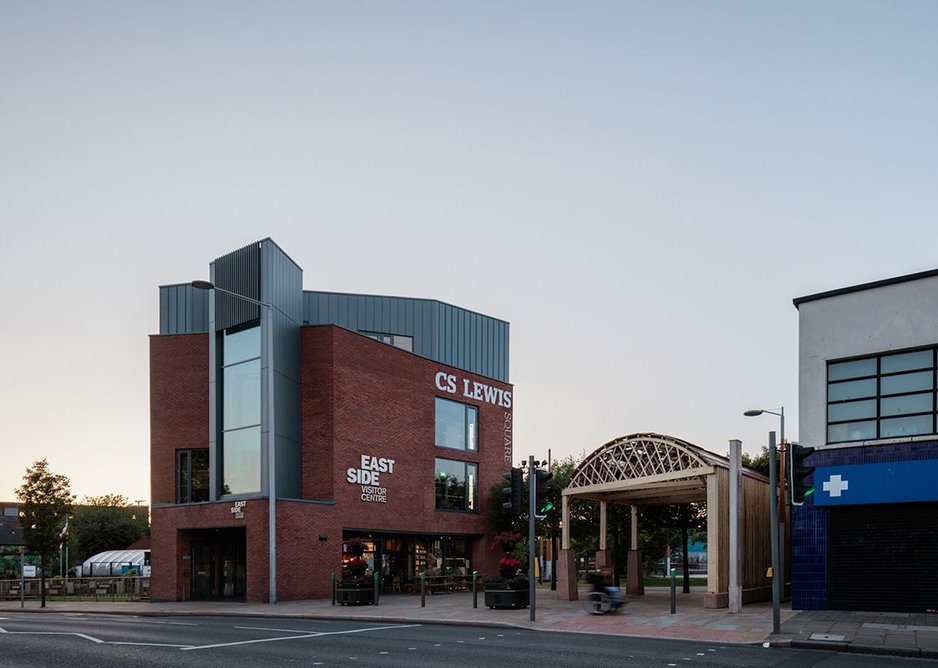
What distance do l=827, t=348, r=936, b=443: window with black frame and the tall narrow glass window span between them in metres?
20.3

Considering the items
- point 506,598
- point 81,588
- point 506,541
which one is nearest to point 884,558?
point 506,598

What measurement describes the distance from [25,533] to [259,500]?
598 inches

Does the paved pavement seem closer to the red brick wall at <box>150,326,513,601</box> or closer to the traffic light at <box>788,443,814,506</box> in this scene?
the red brick wall at <box>150,326,513,601</box>

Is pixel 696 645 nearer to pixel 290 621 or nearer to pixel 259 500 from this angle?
pixel 290 621

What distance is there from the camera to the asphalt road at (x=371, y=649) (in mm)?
14914

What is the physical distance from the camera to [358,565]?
113ft

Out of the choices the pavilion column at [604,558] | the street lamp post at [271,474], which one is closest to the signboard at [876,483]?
the pavilion column at [604,558]

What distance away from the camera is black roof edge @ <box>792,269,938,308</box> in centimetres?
2317

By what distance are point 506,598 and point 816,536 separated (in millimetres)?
8605

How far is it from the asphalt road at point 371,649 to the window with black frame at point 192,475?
13.8 metres

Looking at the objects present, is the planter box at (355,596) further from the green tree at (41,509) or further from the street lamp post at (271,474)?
the green tree at (41,509)

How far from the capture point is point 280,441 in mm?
34594

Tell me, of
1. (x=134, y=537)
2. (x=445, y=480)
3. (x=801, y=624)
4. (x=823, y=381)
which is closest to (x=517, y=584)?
(x=801, y=624)

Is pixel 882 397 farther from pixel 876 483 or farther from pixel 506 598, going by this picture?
pixel 506 598
